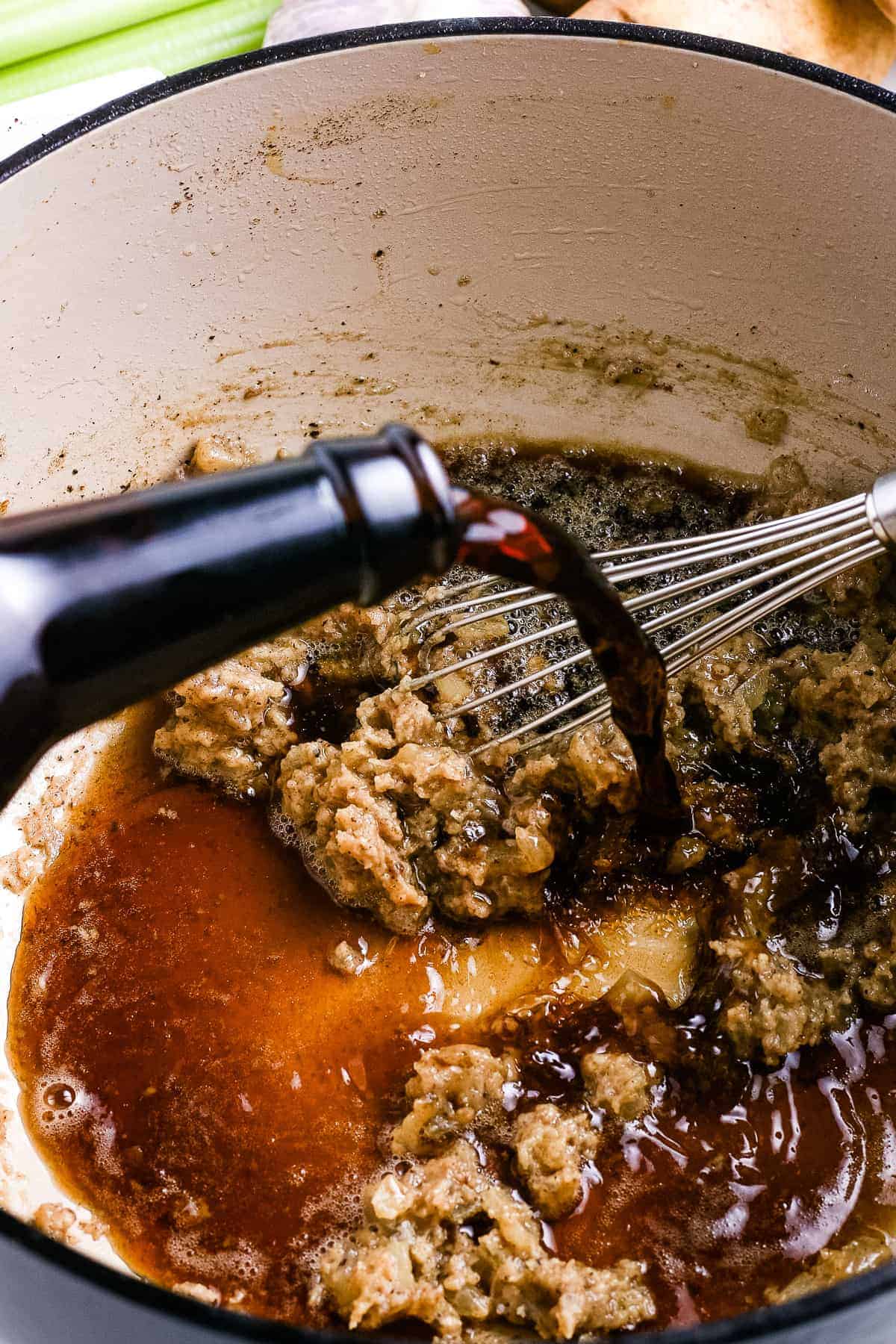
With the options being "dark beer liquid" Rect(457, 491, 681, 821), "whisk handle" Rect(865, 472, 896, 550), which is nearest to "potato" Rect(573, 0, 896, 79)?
"whisk handle" Rect(865, 472, 896, 550)

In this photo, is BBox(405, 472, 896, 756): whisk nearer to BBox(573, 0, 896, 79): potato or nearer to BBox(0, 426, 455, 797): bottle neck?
BBox(0, 426, 455, 797): bottle neck

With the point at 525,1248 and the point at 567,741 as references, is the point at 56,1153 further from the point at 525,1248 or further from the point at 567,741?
the point at 567,741

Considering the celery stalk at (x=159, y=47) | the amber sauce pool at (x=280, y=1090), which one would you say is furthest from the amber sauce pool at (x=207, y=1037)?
the celery stalk at (x=159, y=47)

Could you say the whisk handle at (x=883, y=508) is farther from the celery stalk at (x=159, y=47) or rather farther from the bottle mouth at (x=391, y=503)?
the celery stalk at (x=159, y=47)

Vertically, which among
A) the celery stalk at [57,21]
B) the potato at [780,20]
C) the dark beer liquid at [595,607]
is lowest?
the dark beer liquid at [595,607]

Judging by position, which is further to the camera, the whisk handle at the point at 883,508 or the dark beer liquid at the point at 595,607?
the whisk handle at the point at 883,508

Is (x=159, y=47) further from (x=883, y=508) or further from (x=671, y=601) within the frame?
(x=883, y=508)

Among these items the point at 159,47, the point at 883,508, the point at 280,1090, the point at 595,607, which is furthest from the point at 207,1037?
the point at 159,47
